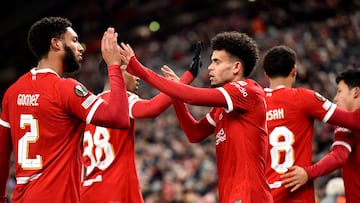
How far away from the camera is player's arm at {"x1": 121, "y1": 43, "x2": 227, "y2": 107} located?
18.0 ft

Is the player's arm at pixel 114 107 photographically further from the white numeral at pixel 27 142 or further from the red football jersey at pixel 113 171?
the red football jersey at pixel 113 171

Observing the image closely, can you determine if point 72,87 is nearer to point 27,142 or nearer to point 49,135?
point 49,135

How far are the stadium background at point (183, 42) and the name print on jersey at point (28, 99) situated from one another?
5.59 m

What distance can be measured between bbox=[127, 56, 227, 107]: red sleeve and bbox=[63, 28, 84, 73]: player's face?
0.39 meters

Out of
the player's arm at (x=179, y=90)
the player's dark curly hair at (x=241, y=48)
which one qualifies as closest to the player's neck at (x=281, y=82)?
the player's dark curly hair at (x=241, y=48)

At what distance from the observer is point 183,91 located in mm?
5512

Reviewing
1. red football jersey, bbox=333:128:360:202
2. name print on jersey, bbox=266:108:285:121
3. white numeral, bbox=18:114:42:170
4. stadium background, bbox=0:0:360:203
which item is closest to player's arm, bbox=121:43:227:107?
white numeral, bbox=18:114:42:170

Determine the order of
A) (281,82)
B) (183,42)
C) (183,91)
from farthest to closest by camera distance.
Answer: (183,42) < (281,82) < (183,91)

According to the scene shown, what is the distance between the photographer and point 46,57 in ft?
18.3

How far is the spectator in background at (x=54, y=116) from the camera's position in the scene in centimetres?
528

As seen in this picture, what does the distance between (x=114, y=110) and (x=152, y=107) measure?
1.04 meters

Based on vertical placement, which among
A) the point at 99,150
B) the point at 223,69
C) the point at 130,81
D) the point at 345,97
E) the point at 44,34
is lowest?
the point at 99,150

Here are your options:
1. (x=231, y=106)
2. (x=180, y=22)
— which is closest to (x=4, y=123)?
(x=231, y=106)

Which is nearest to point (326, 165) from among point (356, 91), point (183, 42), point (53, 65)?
point (356, 91)
